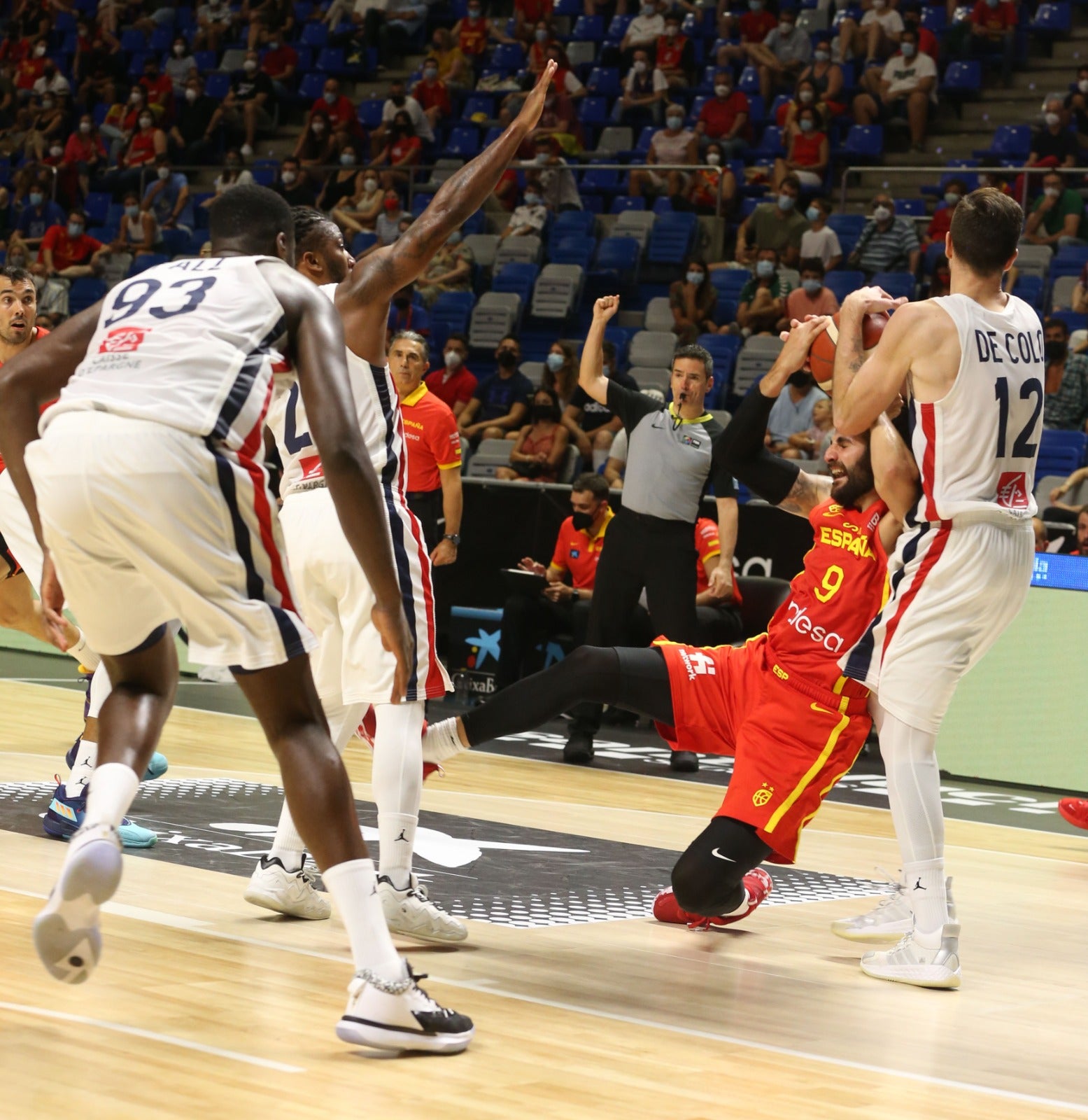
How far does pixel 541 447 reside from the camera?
11.6m

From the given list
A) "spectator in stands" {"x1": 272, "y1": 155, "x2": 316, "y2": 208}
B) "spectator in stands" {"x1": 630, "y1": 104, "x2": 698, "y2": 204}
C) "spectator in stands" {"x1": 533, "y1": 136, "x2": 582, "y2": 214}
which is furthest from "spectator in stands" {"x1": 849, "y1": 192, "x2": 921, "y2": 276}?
"spectator in stands" {"x1": 272, "y1": 155, "x2": 316, "y2": 208}

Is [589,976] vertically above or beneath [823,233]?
beneath

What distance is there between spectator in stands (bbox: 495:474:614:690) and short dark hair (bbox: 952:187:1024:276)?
17.6 feet

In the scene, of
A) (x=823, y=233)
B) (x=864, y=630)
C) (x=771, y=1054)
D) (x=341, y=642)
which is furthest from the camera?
(x=823, y=233)

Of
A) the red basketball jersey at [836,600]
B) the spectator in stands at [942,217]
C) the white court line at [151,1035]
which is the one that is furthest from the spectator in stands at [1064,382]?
the white court line at [151,1035]

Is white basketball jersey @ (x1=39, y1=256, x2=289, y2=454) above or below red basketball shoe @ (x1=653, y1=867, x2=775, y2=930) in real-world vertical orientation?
above

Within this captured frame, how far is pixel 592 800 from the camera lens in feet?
23.2

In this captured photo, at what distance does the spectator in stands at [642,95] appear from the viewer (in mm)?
15227

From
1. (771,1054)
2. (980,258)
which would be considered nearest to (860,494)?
(980,258)

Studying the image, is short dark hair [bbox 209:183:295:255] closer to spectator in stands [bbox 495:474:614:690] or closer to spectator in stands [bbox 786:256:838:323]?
spectator in stands [bbox 495:474:614:690]

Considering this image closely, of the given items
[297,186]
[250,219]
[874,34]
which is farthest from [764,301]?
[250,219]

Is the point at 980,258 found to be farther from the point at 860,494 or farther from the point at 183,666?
the point at 183,666

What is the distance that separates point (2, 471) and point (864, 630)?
3221 millimetres

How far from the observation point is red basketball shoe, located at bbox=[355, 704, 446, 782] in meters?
4.56
